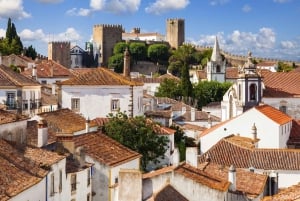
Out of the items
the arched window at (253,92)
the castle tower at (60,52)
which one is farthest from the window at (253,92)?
the castle tower at (60,52)

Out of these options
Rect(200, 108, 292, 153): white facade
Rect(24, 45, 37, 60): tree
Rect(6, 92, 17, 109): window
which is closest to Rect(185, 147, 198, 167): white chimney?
Rect(6, 92, 17, 109): window

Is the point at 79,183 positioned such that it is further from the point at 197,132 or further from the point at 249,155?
the point at 197,132

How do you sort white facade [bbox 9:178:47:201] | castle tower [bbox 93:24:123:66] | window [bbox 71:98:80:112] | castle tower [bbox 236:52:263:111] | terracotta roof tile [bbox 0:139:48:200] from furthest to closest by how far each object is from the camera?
castle tower [bbox 93:24:123:66] → castle tower [bbox 236:52:263:111] → window [bbox 71:98:80:112] → white facade [bbox 9:178:47:201] → terracotta roof tile [bbox 0:139:48:200]

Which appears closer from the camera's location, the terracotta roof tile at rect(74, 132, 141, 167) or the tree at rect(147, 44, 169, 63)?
the terracotta roof tile at rect(74, 132, 141, 167)

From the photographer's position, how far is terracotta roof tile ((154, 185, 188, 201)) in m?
21.1

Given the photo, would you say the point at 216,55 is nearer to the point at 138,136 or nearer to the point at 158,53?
the point at 158,53

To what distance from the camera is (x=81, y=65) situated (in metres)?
134

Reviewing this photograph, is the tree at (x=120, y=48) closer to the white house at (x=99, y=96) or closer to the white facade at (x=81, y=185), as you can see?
the white house at (x=99, y=96)

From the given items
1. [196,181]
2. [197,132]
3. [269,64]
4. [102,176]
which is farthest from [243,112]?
[269,64]

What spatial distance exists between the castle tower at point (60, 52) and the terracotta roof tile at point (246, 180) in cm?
9113

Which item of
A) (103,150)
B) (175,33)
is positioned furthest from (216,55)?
(103,150)

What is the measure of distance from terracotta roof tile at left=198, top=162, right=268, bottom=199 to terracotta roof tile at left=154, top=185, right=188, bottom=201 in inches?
241

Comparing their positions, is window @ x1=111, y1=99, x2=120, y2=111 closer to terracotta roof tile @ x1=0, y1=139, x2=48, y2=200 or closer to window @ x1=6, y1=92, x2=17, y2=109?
window @ x1=6, y1=92, x2=17, y2=109

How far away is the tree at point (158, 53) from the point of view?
5276 inches
